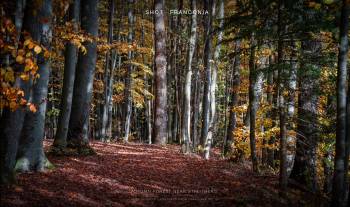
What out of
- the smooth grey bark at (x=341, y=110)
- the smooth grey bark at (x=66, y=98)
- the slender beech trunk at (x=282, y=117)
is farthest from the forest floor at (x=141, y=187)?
the smooth grey bark at (x=341, y=110)

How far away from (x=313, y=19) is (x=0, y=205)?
25.6 ft

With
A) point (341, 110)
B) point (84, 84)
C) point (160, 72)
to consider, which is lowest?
point (341, 110)

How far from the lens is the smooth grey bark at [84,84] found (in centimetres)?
1262

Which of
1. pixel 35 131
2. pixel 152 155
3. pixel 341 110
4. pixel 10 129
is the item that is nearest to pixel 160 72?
pixel 152 155

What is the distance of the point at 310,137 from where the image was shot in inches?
393

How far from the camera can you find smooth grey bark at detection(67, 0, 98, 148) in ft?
41.4

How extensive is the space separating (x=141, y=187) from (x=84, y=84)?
18.6ft

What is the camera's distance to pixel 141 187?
848 centimetres

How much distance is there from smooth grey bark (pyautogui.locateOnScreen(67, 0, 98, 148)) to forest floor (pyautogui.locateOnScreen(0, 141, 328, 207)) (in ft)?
4.18

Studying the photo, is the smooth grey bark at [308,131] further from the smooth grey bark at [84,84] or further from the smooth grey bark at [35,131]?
the smooth grey bark at [84,84]

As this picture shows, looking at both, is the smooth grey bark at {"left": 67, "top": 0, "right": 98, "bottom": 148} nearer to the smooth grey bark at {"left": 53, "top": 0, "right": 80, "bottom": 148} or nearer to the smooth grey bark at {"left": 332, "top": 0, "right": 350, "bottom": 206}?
the smooth grey bark at {"left": 53, "top": 0, "right": 80, "bottom": 148}

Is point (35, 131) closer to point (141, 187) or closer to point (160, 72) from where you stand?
point (141, 187)

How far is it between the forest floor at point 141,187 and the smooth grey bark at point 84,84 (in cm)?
127

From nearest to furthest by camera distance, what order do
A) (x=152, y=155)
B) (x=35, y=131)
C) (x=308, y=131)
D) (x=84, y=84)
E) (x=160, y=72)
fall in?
(x=35, y=131) → (x=308, y=131) → (x=84, y=84) → (x=152, y=155) → (x=160, y=72)
